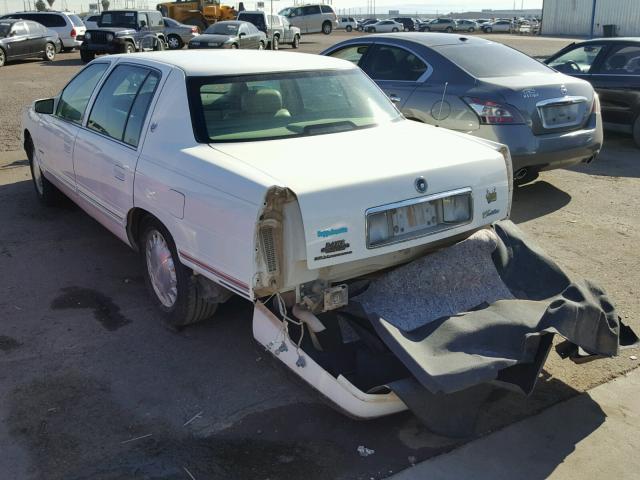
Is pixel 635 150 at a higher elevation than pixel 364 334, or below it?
below

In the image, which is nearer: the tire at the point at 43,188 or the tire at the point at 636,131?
the tire at the point at 43,188

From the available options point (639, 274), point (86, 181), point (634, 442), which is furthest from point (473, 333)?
point (86, 181)

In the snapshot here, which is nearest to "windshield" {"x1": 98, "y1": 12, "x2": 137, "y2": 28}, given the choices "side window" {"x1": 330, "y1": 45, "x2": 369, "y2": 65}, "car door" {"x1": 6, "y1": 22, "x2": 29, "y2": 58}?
"car door" {"x1": 6, "y1": 22, "x2": 29, "y2": 58}

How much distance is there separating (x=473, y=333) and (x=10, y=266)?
3.83 metres

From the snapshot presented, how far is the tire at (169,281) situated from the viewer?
406cm

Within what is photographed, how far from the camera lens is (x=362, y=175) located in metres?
3.46

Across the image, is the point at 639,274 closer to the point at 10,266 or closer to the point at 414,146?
the point at 414,146

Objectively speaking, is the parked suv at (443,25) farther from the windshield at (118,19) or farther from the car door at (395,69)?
the car door at (395,69)

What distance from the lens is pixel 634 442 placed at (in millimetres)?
3297

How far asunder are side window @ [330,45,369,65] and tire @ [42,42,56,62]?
17353 millimetres

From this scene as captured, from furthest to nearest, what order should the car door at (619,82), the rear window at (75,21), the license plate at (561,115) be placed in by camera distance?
the rear window at (75,21) < the car door at (619,82) < the license plate at (561,115)

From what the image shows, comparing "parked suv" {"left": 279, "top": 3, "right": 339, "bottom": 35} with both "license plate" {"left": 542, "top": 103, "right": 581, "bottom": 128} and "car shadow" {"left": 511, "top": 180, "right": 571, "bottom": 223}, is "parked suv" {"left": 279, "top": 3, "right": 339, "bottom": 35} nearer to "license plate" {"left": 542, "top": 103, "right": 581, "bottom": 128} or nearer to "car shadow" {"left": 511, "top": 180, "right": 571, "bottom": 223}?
"car shadow" {"left": 511, "top": 180, "right": 571, "bottom": 223}

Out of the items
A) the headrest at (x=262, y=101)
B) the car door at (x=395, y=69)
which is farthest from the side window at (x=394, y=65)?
the headrest at (x=262, y=101)

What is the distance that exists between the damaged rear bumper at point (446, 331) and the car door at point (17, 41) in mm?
20814
